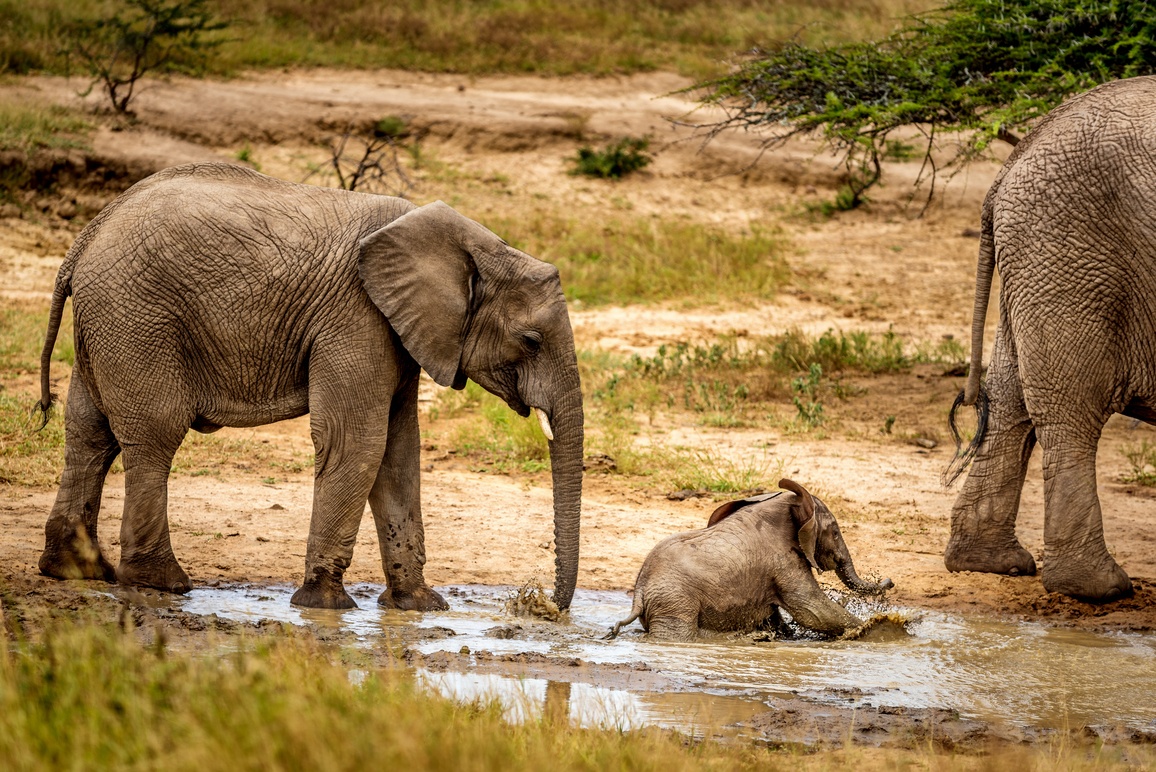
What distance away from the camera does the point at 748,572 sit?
21.2ft

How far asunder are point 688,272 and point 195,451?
7970 millimetres

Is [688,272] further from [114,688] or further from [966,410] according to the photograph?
[114,688]

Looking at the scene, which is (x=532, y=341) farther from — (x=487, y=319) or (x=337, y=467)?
(x=337, y=467)

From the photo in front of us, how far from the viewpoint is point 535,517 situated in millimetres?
8664

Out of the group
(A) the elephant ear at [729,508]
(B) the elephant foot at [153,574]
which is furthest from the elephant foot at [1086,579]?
(B) the elephant foot at [153,574]

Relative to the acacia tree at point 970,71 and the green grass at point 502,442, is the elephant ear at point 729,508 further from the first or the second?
the acacia tree at point 970,71

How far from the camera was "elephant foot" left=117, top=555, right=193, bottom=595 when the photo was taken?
21.3 ft

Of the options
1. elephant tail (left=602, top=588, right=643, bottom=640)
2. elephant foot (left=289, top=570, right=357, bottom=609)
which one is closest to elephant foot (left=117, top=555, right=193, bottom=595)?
elephant foot (left=289, top=570, right=357, bottom=609)

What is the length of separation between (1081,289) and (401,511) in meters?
3.60

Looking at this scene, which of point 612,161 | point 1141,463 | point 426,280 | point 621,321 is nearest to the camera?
point 426,280

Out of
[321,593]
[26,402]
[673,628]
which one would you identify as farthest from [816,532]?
[26,402]

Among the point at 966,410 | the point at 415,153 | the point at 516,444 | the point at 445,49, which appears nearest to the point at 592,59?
the point at 445,49

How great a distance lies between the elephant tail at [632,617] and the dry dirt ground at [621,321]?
1.29 metres

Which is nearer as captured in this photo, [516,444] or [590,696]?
[590,696]
